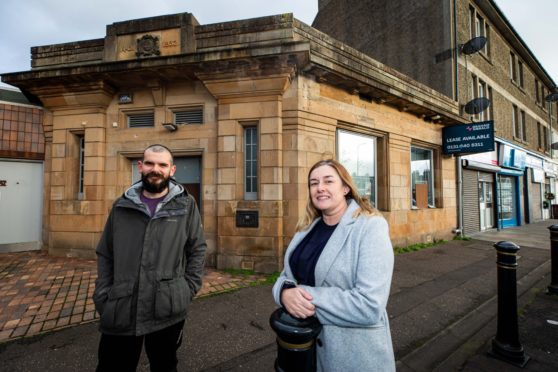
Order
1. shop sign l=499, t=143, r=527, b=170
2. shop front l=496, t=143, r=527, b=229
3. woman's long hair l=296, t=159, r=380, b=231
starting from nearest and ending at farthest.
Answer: woman's long hair l=296, t=159, r=380, b=231 → shop sign l=499, t=143, r=527, b=170 → shop front l=496, t=143, r=527, b=229

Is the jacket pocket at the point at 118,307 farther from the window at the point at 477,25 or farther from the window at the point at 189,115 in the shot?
the window at the point at 477,25

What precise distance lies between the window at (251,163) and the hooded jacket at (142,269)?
365cm

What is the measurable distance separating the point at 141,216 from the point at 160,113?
16.3ft

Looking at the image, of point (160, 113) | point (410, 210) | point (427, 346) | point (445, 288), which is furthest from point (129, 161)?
→ point (410, 210)

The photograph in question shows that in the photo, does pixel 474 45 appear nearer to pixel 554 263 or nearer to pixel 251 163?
pixel 554 263

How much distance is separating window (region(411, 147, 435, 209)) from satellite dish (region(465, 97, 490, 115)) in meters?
2.43

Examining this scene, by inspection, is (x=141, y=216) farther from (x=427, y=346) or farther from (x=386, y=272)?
(x=427, y=346)

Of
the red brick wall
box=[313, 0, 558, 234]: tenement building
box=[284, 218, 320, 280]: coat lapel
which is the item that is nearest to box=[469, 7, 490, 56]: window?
box=[313, 0, 558, 234]: tenement building

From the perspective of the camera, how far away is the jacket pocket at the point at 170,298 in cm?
177

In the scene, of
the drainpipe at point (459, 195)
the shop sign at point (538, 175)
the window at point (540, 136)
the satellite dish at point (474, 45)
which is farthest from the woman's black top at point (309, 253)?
the window at point (540, 136)

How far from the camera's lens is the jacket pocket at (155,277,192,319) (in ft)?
5.82

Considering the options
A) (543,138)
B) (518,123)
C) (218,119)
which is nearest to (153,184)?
(218,119)

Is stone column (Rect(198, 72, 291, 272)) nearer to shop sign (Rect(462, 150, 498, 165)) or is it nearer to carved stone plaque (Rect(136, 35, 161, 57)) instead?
carved stone plaque (Rect(136, 35, 161, 57))

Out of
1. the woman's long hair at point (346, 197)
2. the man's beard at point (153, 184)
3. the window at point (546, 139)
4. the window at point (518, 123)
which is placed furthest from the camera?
the window at point (546, 139)
